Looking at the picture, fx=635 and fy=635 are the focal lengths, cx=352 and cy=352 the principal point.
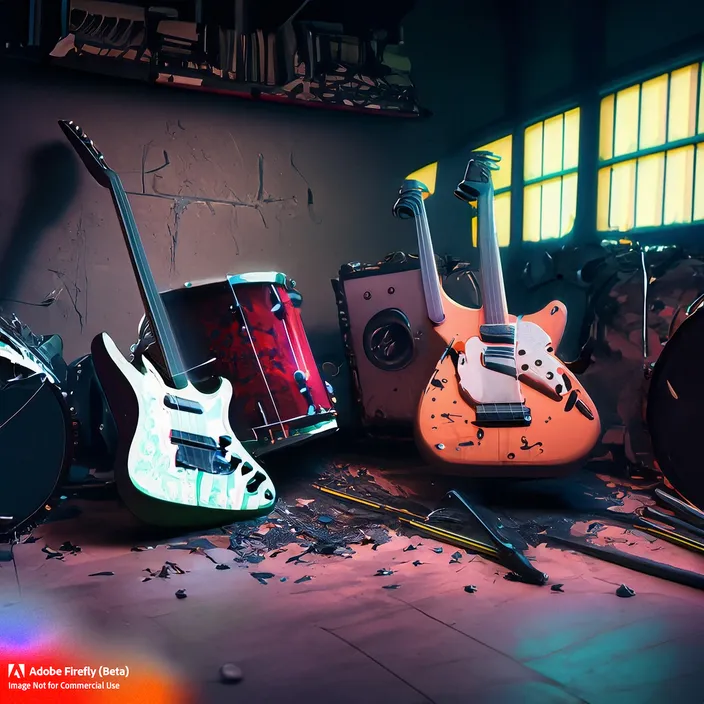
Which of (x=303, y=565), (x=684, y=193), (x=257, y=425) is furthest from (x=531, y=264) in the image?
(x=303, y=565)

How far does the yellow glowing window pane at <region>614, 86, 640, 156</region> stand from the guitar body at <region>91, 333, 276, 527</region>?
217 centimetres

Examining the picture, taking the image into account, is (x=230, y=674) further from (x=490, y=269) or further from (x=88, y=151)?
(x=88, y=151)

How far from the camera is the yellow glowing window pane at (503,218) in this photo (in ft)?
10.6

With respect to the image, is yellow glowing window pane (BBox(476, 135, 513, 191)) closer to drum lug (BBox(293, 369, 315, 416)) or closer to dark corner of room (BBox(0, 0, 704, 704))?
dark corner of room (BBox(0, 0, 704, 704))

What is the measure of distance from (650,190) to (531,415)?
123cm

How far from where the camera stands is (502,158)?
3.22 m

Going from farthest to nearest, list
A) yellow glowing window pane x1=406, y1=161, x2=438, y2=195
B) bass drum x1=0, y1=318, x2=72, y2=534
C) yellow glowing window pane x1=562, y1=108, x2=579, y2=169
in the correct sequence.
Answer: yellow glowing window pane x1=406, y1=161, x2=438, y2=195, yellow glowing window pane x1=562, y1=108, x2=579, y2=169, bass drum x1=0, y1=318, x2=72, y2=534

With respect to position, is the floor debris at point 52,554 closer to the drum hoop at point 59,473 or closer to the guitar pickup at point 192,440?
the drum hoop at point 59,473

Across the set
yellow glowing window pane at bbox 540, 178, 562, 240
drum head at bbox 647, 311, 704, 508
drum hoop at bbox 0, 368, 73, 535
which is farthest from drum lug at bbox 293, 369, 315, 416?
yellow glowing window pane at bbox 540, 178, 562, 240

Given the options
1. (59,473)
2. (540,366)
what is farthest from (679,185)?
(59,473)

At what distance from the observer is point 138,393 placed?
207cm

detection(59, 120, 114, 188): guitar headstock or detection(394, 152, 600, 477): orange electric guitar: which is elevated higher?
detection(59, 120, 114, 188): guitar headstock

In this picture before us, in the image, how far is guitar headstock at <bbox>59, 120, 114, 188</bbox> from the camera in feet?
8.09

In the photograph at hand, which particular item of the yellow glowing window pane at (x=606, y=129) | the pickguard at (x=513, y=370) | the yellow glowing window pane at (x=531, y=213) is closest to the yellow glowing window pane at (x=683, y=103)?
the yellow glowing window pane at (x=606, y=129)
